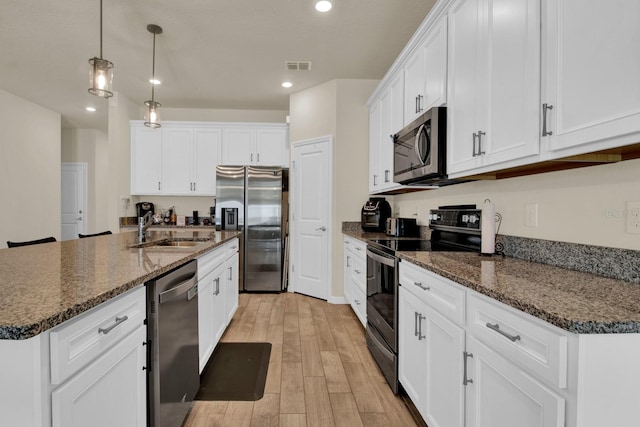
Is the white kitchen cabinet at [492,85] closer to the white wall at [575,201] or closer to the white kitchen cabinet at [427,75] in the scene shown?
the white kitchen cabinet at [427,75]

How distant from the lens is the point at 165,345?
143 cm

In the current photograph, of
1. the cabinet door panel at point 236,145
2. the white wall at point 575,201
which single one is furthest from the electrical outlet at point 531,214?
the cabinet door panel at point 236,145

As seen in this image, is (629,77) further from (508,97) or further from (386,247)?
(386,247)

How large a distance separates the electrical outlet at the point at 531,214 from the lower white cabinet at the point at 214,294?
Result: 188 centimetres

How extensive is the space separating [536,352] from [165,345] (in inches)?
55.0

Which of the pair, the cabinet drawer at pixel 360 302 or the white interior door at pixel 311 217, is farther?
the white interior door at pixel 311 217

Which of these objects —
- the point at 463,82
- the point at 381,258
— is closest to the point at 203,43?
the point at 463,82

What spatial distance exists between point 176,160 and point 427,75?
3.96 meters

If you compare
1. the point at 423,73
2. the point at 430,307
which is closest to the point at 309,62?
the point at 423,73

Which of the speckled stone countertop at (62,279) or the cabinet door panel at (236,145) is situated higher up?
the cabinet door panel at (236,145)

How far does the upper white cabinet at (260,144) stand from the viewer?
4906 mm

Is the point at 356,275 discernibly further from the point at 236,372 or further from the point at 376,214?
the point at 236,372

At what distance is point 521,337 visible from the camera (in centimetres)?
95


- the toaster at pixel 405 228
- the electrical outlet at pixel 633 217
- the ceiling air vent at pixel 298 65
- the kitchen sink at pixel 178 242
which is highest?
the ceiling air vent at pixel 298 65
